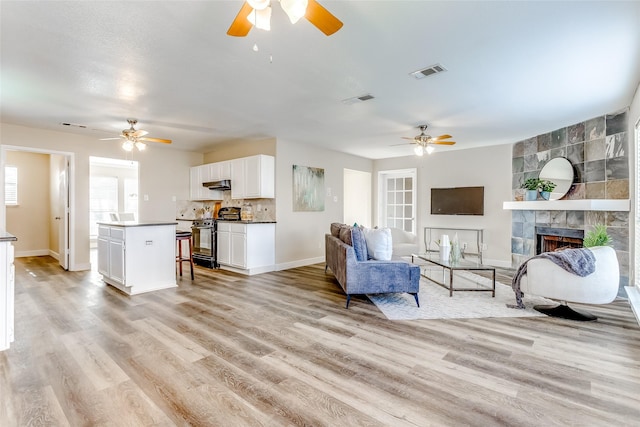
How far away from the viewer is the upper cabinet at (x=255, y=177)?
551cm

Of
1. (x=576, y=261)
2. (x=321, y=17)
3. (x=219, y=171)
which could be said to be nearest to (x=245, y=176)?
(x=219, y=171)

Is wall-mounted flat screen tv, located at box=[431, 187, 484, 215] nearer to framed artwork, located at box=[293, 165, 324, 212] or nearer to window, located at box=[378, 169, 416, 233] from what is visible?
window, located at box=[378, 169, 416, 233]

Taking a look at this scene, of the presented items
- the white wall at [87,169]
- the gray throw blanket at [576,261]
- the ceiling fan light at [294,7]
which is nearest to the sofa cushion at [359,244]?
the gray throw blanket at [576,261]

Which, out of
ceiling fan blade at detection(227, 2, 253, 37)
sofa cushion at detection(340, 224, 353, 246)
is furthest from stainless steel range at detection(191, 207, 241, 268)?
ceiling fan blade at detection(227, 2, 253, 37)

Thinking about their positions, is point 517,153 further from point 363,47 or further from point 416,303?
point 363,47

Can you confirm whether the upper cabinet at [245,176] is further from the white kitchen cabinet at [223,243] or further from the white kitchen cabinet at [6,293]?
the white kitchen cabinet at [6,293]

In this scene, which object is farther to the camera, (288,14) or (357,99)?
(357,99)

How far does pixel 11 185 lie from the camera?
6840 mm

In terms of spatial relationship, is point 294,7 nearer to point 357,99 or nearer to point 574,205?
point 357,99

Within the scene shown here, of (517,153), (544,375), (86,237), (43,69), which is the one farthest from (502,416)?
(86,237)

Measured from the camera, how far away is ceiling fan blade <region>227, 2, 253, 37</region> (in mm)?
1628

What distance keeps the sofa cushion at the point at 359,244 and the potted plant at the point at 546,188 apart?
3426mm

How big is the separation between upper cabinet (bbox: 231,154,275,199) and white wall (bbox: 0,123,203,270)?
1716mm

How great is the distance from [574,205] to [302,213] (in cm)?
440
